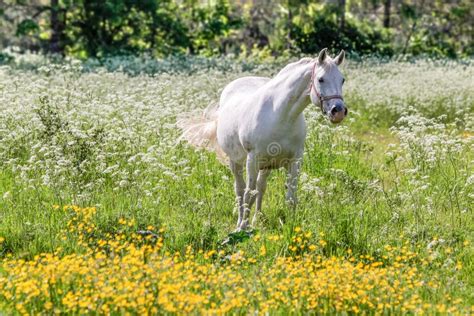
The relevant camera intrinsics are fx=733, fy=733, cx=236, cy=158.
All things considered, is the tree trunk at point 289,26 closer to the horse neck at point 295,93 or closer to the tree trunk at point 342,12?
the tree trunk at point 342,12

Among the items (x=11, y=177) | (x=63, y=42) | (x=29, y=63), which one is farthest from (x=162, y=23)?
(x=11, y=177)

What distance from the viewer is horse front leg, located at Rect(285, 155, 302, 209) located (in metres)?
7.63

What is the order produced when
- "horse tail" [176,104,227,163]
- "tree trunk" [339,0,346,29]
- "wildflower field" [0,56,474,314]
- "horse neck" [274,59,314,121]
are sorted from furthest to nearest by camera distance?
"tree trunk" [339,0,346,29] < "horse tail" [176,104,227,163] < "horse neck" [274,59,314,121] < "wildflower field" [0,56,474,314]

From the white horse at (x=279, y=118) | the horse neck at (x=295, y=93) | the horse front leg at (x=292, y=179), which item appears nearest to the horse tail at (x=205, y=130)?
the white horse at (x=279, y=118)

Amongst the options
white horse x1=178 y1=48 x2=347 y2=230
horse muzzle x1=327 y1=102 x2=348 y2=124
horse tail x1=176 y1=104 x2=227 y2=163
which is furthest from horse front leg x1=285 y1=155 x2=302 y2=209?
horse tail x1=176 y1=104 x2=227 y2=163

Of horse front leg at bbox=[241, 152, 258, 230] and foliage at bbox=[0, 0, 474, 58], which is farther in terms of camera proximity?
foliage at bbox=[0, 0, 474, 58]

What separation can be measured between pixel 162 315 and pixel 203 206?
331 cm

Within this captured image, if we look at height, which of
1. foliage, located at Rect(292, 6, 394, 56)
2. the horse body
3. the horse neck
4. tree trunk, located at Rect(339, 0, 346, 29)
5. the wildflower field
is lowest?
foliage, located at Rect(292, 6, 394, 56)

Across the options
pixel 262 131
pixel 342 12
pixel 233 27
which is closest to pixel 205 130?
pixel 262 131

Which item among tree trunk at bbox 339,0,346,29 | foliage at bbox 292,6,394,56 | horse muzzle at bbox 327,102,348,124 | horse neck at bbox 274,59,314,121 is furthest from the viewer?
tree trunk at bbox 339,0,346,29

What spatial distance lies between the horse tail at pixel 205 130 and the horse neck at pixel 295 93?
1.93 m

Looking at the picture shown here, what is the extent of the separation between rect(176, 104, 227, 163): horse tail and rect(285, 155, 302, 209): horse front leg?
169 cm

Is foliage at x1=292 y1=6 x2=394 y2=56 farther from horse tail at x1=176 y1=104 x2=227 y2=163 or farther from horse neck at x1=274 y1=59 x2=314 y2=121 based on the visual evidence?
horse neck at x1=274 y1=59 x2=314 y2=121

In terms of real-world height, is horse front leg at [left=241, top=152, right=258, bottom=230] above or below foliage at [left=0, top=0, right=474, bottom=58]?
above
